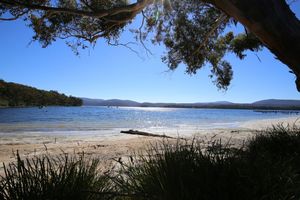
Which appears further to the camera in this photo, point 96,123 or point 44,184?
point 96,123

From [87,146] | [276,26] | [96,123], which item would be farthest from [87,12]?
[96,123]

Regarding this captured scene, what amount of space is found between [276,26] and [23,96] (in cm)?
11099

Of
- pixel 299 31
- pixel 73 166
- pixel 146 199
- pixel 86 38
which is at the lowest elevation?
pixel 146 199

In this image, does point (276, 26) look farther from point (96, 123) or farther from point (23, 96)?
point (23, 96)

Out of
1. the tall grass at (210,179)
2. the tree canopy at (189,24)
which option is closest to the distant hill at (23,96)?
the tree canopy at (189,24)

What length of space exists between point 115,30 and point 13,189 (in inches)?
304

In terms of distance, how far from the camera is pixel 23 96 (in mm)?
107812

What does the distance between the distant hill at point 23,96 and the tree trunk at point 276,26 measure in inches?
3947

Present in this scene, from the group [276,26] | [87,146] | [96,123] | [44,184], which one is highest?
[276,26]

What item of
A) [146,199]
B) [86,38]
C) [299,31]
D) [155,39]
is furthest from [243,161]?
[155,39]

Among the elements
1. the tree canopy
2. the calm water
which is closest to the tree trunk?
the tree canopy

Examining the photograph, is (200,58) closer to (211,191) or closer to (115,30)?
(115,30)

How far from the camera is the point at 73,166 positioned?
257 cm

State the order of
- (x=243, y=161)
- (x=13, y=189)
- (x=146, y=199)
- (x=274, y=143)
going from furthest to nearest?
(x=274, y=143), (x=243, y=161), (x=146, y=199), (x=13, y=189)
